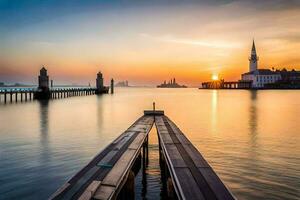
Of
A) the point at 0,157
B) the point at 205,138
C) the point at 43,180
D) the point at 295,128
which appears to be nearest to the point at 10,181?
the point at 43,180

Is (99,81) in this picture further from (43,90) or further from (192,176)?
(192,176)

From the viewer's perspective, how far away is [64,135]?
27.4m

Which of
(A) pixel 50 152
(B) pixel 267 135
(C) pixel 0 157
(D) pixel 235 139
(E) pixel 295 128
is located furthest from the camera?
(E) pixel 295 128

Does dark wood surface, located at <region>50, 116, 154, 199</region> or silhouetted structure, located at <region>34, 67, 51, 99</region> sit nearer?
dark wood surface, located at <region>50, 116, 154, 199</region>

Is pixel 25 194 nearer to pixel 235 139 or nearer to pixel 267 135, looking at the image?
pixel 235 139

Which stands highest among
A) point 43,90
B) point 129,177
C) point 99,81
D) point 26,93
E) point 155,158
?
point 99,81

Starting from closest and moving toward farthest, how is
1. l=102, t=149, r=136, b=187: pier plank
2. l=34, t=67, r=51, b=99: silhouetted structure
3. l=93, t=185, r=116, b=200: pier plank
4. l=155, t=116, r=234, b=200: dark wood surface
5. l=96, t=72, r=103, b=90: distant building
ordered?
l=93, t=185, r=116, b=200: pier plank → l=155, t=116, r=234, b=200: dark wood surface → l=102, t=149, r=136, b=187: pier plank → l=34, t=67, r=51, b=99: silhouetted structure → l=96, t=72, r=103, b=90: distant building

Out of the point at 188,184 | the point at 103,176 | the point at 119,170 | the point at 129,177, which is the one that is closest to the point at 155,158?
the point at 129,177

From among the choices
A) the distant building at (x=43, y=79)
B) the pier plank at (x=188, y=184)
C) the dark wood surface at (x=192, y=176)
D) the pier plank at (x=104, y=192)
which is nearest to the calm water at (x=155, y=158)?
the dark wood surface at (x=192, y=176)

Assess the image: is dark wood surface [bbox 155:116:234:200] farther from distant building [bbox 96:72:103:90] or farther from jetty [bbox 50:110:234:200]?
distant building [bbox 96:72:103:90]

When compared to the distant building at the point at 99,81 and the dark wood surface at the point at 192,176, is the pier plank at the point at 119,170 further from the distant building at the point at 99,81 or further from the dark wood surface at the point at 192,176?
the distant building at the point at 99,81

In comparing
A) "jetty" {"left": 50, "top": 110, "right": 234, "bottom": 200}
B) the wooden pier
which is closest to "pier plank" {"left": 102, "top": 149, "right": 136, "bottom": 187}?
"jetty" {"left": 50, "top": 110, "right": 234, "bottom": 200}

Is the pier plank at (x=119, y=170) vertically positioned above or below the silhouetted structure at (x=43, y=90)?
below

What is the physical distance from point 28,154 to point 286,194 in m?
17.5
